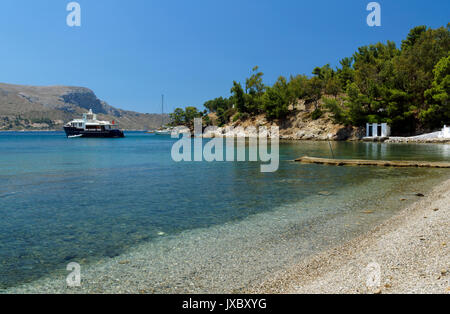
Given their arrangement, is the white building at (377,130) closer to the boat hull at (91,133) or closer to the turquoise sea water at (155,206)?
the turquoise sea water at (155,206)

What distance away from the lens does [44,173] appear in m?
25.1

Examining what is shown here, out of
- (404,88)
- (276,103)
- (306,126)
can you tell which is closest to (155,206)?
(404,88)

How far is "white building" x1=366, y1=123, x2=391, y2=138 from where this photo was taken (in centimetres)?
7138

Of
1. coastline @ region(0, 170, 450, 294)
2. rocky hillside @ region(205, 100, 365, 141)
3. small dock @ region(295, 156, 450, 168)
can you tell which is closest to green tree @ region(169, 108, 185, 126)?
rocky hillside @ region(205, 100, 365, 141)

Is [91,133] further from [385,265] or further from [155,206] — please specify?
[385,265]

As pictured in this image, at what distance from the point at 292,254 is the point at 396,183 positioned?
13.6 metres

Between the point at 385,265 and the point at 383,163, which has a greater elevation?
the point at 383,163

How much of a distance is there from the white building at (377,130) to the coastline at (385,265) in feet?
228

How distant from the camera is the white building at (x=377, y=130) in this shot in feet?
234

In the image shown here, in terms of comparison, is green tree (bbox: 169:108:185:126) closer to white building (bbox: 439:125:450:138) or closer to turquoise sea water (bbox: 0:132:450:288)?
white building (bbox: 439:125:450:138)

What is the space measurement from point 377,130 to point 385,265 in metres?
76.5

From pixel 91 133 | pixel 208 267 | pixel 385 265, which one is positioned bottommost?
pixel 208 267

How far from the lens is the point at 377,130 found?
74562mm
